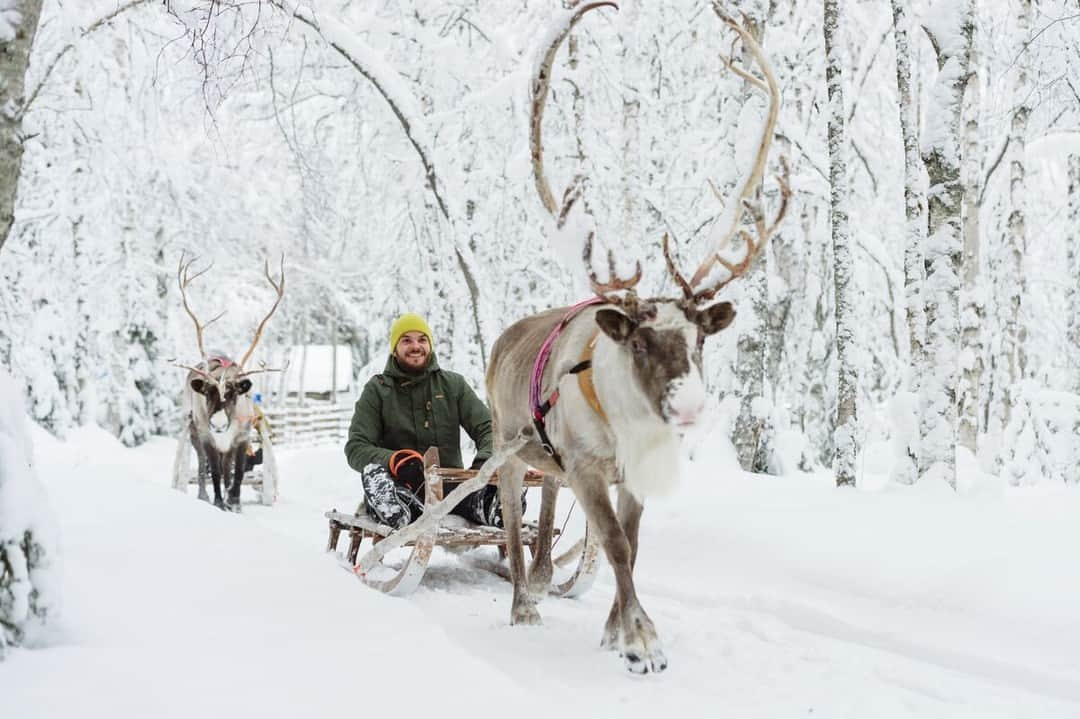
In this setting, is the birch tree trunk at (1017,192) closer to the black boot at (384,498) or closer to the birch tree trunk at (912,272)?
the birch tree trunk at (912,272)

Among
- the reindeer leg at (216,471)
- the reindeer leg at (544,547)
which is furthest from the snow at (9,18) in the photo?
the reindeer leg at (216,471)

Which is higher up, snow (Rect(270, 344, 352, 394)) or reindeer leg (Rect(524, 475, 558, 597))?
reindeer leg (Rect(524, 475, 558, 597))

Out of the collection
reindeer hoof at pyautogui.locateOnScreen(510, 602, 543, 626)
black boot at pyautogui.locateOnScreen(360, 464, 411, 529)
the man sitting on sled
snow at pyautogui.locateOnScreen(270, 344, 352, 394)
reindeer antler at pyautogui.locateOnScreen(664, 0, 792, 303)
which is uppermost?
reindeer antler at pyautogui.locateOnScreen(664, 0, 792, 303)

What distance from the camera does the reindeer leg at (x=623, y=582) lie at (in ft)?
12.1

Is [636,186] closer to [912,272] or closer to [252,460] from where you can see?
[912,272]

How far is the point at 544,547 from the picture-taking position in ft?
16.2

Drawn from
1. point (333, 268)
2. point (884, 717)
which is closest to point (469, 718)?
point (884, 717)

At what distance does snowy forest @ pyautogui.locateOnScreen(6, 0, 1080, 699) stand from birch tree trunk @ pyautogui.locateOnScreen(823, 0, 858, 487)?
25mm

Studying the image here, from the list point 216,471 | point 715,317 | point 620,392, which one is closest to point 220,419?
point 216,471

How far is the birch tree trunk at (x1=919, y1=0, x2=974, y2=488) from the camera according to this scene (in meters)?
6.32

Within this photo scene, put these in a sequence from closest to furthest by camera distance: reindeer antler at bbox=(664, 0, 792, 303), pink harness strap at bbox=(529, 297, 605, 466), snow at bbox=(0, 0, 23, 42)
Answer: snow at bbox=(0, 0, 23, 42) → reindeer antler at bbox=(664, 0, 792, 303) → pink harness strap at bbox=(529, 297, 605, 466)

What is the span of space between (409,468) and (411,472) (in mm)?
30

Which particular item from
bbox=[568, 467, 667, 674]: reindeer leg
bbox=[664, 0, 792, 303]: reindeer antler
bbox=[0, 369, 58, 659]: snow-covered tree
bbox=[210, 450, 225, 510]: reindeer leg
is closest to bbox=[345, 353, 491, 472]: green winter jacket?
bbox=[568, 467, 667, 674]: reindeer leg

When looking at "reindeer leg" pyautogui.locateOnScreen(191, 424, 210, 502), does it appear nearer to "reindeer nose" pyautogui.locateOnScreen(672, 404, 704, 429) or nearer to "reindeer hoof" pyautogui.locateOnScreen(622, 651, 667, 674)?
"reindeer hoof" pyautogui.locateOnScreen(622, 651, 667, 674)
